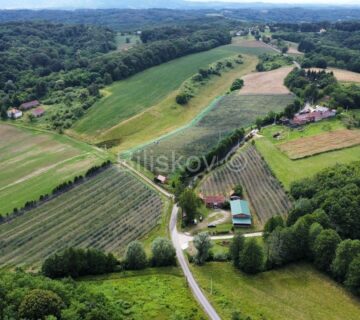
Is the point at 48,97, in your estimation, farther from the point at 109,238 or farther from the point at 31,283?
the point at 31,283

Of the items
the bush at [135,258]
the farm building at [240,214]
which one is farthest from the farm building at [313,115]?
the bush at [135,258]

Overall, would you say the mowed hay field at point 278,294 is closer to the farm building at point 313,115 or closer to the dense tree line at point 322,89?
the farm building at point 313,115

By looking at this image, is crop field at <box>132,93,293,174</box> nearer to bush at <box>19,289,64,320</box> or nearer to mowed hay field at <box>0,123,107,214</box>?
mowed hay field at <box>0,123,107,214</box>

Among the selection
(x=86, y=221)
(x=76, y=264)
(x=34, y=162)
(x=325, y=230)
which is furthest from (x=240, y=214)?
(x=34, y=162)

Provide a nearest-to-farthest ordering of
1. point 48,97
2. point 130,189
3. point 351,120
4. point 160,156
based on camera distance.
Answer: point 130,189, point 160,156, point 351,120, point 48,97

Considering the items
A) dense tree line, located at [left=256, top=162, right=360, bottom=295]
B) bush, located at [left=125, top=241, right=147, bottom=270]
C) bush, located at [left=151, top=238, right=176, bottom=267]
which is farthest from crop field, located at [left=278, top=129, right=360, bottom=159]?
bush, located at [left=125, top=241, right=147, bottom=270]

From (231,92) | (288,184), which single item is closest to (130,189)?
(288,184)
